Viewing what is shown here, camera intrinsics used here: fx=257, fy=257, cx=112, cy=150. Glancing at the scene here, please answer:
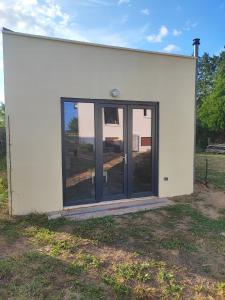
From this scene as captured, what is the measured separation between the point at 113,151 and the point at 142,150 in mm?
733

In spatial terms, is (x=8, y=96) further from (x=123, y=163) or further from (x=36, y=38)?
(x=123, y=163)

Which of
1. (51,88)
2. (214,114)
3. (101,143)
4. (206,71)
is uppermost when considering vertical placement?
(206,71)

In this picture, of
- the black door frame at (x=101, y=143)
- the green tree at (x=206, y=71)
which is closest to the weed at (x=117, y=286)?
the black door frame at (x=101, y=143)

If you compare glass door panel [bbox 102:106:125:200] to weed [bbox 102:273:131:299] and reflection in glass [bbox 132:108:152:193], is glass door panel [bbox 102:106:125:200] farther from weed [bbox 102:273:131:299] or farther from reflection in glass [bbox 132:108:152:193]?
weed [bbox 102:273:131:299]

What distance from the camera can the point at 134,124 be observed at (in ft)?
18.9

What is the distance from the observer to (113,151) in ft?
18.5

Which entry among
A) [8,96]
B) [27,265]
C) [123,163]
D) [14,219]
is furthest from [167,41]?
[27,265]

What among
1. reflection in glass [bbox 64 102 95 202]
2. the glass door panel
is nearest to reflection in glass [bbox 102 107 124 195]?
the glass door panel

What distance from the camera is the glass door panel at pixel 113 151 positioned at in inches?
217

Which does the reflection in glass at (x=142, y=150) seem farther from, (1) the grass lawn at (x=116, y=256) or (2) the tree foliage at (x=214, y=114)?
(2) the tree foliage at (x=214, y=114)

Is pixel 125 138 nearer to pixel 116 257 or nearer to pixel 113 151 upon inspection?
pixel 113 151

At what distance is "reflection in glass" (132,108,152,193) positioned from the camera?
229 inches

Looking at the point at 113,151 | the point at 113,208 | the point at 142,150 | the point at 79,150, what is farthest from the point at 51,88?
the point at 113,208

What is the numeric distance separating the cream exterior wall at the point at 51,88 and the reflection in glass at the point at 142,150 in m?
0.28
